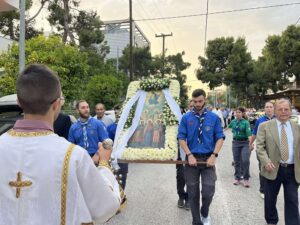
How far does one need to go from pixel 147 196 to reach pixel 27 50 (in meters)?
11.0

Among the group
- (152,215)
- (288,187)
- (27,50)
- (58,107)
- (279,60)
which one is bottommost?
(152,215)

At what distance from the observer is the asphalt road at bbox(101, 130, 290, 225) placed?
245 inches

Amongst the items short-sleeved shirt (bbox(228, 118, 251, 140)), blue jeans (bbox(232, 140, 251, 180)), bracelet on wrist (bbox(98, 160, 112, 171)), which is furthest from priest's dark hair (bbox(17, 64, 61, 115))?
short-sleeved shirt (bbox(228, 118, 251, 140))

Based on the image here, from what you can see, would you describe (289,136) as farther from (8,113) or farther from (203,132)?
(8,113)

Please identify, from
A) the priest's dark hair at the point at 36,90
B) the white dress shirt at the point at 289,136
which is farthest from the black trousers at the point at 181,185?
the priest's dark hair at the point at 36,90

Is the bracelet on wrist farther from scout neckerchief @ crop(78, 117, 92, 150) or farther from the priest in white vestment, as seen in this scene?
scout neckerchief @ crop(78, 117, 92, 150)

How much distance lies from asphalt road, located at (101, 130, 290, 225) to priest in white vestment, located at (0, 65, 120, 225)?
4.38 metres

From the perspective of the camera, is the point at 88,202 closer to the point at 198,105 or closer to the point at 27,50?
the point at 198,105

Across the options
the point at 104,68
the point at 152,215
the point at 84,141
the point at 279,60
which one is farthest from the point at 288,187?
the point at 279,60

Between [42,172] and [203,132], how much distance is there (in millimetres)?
4050

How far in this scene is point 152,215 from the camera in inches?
255

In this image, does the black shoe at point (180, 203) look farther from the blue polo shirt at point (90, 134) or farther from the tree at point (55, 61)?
the tree at point (55, 61)

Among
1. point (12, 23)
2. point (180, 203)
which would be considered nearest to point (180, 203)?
point (180, 203)

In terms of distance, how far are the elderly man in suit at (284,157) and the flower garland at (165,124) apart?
1683 millimetres
